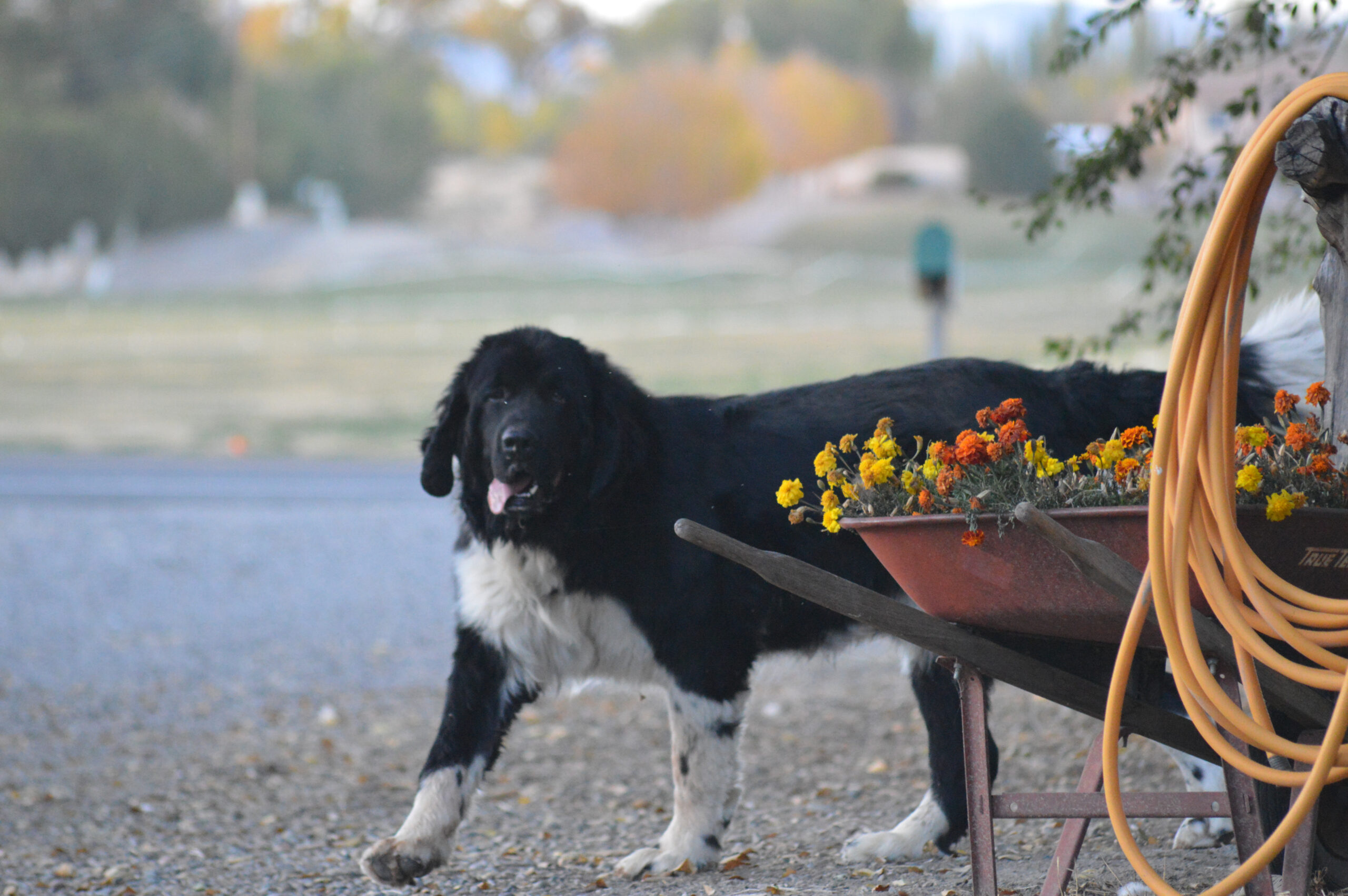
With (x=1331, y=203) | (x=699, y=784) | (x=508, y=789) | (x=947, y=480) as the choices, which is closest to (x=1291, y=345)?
(x=1331, y=203)

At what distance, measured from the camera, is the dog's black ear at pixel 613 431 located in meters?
4.07

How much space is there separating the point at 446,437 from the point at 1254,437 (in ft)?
7.75

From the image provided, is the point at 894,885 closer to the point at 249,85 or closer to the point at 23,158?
the point at 23,158

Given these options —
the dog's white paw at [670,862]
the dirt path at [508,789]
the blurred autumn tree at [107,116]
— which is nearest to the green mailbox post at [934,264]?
the dirt path at [508,789]

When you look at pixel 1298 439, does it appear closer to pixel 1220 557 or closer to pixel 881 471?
pixel 1220 557

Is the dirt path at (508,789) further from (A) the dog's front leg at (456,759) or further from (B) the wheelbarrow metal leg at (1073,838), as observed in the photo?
(A) the dog's front leg at (456,759)

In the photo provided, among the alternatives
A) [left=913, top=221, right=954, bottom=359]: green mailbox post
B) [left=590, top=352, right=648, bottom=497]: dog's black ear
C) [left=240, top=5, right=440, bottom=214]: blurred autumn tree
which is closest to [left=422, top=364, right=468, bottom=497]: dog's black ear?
[left=590, top=352, right=648, bottom=497]: dog's black ear

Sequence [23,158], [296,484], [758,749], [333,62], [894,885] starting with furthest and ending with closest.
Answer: [333,62]
[23,158]
[296,484]
[758,749]
[894,885]

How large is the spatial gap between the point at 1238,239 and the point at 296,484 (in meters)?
14.4

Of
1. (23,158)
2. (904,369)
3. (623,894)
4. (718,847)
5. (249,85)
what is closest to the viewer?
(623,894)

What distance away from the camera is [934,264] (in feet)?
35.8

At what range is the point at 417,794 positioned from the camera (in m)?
3.86

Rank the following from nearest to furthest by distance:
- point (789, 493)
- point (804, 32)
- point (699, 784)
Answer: point (789, 493)
point (699, 784)
point (804, 32)

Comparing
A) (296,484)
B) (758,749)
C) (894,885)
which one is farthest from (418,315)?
(894,885)
